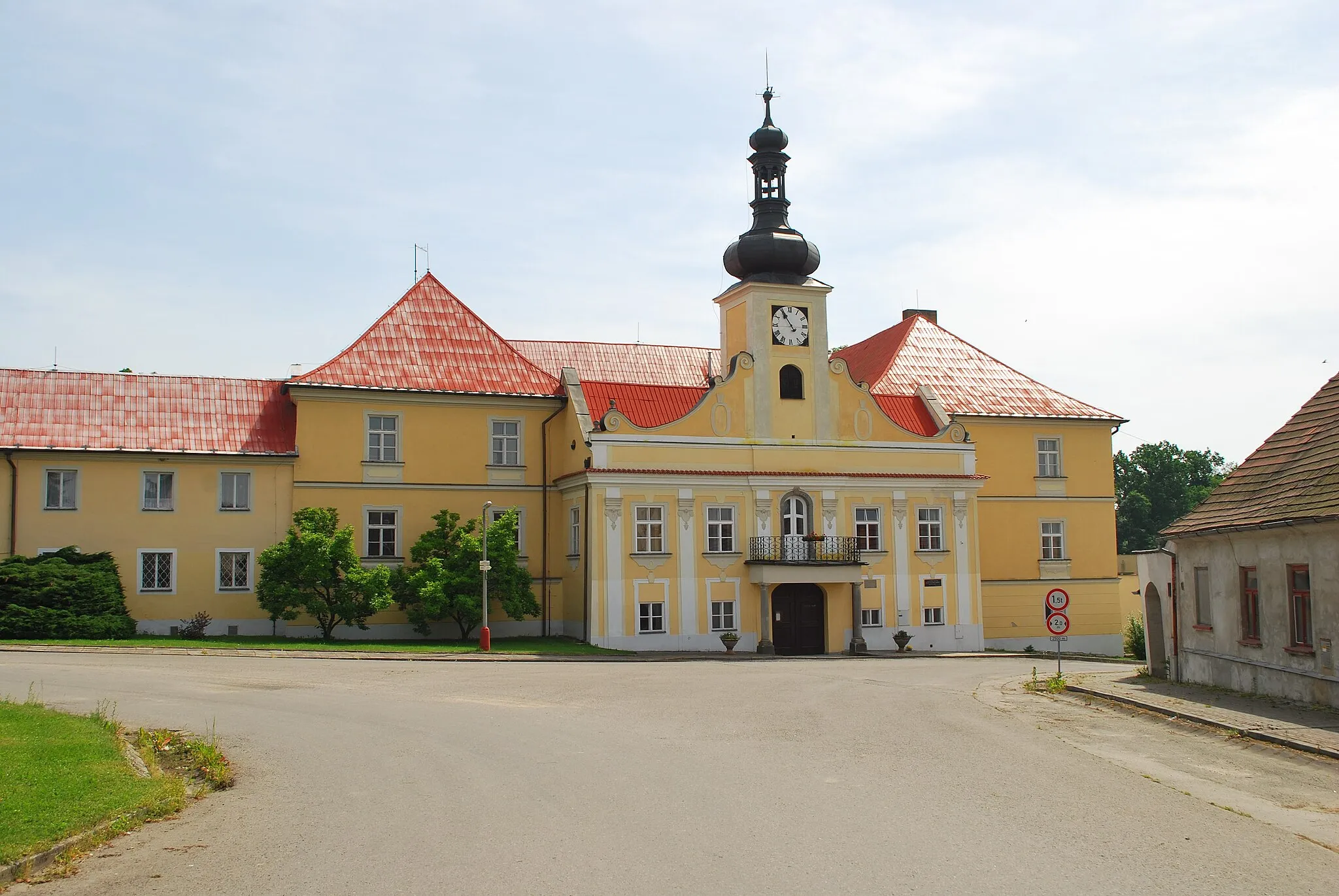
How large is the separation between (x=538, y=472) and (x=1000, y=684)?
20457 mm

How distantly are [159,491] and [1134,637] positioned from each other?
112 feet

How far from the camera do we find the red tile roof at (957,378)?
161 feet

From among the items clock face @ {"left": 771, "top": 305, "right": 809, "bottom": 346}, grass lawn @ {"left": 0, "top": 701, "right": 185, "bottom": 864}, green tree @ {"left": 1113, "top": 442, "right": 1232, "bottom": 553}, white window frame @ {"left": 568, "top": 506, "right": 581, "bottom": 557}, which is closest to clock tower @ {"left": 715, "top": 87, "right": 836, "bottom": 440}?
clock face @ {"left": 771, "top": 305, "right": 809, "bottom": 346}

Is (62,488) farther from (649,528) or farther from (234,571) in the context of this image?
(649,528)

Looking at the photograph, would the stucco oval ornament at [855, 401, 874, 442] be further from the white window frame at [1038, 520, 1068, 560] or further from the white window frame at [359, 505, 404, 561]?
the white window frame at [359, 505, 404, 561]

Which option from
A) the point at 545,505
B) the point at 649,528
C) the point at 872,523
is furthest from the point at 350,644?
the point at 872,523

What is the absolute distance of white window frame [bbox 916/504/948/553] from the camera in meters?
43.6

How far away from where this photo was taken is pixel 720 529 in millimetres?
41469

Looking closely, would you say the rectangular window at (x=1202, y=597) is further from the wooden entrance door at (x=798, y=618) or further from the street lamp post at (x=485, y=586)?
the street lamp post at (x=485, y=586)

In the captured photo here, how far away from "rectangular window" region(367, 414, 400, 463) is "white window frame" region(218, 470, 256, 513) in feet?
12.2

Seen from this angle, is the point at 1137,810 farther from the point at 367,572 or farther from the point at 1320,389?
the point at 367,572

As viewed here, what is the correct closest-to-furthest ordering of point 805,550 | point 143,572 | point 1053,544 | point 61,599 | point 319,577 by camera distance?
point 61,599 < point 319,577 < point 143,572 < point 805,550 < point 1053,544

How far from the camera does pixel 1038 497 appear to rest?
48.9m

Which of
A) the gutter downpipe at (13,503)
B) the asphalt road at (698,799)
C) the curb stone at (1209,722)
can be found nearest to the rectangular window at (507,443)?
the gutter downpipe at (13,503)
